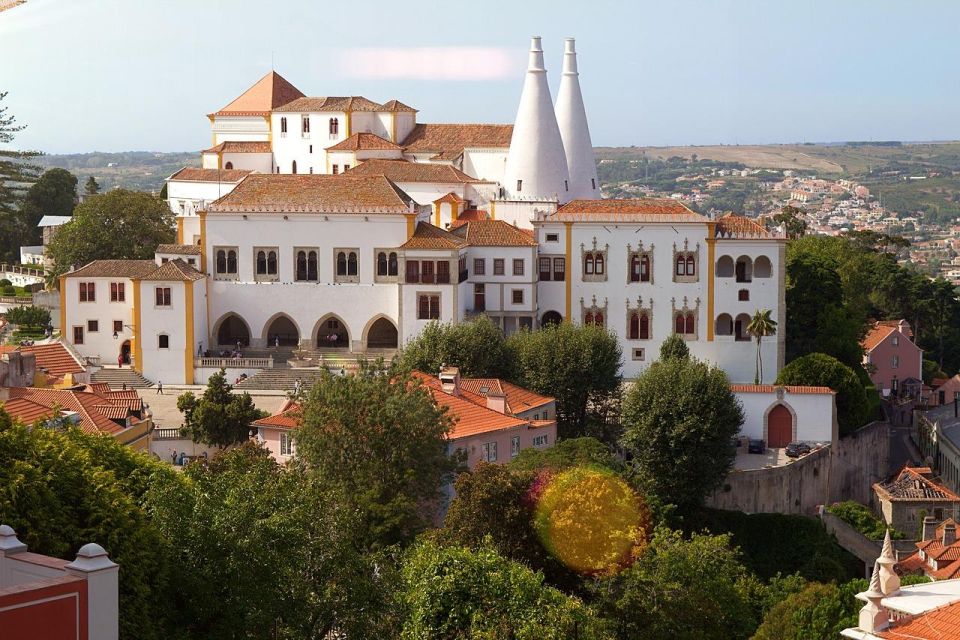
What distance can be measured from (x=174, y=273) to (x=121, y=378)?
3659mm

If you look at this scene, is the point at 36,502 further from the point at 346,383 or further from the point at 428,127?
the point at 428,127

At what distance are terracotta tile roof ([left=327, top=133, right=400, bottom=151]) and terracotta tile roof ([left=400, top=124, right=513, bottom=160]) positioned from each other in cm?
80

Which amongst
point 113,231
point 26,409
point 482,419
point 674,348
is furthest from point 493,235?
point 26,409

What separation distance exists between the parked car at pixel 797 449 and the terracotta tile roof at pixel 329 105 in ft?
77.3

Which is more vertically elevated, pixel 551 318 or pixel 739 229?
pixel 739 229

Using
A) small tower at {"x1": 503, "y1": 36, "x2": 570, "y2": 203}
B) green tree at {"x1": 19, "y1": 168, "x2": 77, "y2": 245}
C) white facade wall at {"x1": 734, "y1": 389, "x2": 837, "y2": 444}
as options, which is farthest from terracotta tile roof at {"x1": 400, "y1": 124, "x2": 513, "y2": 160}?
green tree at {"x1": 19, "y1": 168, "x2": 77, "y2": 245}

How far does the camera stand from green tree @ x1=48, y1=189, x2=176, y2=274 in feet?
205

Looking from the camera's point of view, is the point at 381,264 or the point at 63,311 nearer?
the point at 63,311

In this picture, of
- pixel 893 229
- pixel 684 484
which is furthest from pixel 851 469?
pixel 893 229

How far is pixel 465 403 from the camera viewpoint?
44125 mm

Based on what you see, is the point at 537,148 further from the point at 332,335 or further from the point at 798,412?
the point at 798,412

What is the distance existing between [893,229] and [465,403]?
160643 mm

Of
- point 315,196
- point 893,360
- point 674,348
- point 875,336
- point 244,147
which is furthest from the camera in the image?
point 875,336

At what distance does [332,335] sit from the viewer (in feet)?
183
